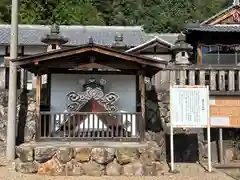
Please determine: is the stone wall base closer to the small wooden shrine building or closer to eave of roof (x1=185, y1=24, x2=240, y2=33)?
the small wooden shrine building

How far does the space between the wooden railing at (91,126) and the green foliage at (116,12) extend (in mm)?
27129

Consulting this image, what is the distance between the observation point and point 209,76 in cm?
1275

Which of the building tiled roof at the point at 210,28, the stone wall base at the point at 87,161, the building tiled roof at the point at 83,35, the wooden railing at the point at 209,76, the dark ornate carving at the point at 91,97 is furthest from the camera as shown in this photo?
the building tiled roof at the point at 83,35

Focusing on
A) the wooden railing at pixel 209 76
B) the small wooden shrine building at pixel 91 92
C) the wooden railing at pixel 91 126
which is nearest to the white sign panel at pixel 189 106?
the small wooden shrine building at pixel 91 92

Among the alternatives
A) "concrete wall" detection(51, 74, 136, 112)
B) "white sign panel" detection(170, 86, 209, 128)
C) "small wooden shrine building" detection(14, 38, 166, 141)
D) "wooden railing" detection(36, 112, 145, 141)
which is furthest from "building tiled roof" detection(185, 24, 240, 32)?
"wooden railing" detection(36, 112, 145, 141)

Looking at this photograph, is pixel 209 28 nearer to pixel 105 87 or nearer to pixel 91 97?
pixel 105 87

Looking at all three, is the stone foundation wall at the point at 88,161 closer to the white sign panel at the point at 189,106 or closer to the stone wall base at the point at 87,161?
the stone wall base at the point at 87,161

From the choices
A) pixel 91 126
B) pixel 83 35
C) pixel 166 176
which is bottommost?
pixel 166 176

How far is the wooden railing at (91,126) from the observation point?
10.5 meters

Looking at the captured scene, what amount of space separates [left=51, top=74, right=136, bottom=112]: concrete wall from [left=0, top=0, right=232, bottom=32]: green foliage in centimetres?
2638

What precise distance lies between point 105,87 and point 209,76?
3.83 meters

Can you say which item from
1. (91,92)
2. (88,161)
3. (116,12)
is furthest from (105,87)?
(116,12)

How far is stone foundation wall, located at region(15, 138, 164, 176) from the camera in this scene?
9.45 metres

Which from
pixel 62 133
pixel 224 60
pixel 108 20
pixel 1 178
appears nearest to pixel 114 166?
pixel 62 133
